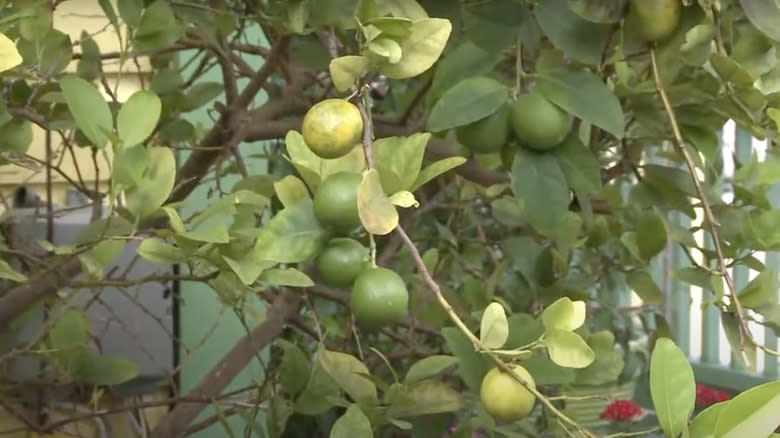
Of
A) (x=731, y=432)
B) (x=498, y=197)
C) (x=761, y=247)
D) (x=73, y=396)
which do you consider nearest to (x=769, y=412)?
(x=731, y=432)

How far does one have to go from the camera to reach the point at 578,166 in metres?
0.65

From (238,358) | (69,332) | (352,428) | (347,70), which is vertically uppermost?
(347,70)

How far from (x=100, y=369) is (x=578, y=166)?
52 centimetres

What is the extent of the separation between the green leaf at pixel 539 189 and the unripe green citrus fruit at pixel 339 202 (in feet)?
0.64

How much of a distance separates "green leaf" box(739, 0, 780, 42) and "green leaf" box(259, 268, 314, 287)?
31 cm

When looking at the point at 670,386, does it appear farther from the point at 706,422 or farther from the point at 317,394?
the point at 317,394

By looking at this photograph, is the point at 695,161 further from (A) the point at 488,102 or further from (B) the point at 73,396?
(B) the point at 73,396

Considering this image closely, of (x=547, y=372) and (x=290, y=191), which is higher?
(x=290, y=191)

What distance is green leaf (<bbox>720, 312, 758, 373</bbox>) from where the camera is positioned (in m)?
0.63

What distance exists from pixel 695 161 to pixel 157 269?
3.19ft

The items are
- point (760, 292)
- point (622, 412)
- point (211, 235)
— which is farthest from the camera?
point (622, 412)

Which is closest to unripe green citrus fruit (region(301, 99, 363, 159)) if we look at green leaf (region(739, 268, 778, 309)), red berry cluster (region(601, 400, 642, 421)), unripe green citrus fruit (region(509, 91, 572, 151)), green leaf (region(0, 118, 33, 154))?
unripe green citrus fruit (region(509, 91, 572, 151))

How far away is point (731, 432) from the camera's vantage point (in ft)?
1.26

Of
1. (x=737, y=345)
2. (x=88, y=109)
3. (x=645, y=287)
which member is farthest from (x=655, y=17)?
(x=645, y=287)
